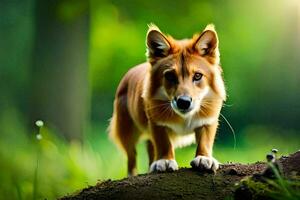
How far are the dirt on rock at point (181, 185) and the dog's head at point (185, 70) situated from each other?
0.24 meters

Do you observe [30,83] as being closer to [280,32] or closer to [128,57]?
[128,57]

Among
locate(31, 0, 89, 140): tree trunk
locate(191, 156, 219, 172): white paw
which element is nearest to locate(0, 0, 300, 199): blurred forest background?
locate(31, 0, 89, 140): tree trunk

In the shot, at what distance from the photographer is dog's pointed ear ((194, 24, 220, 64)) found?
7.23ft

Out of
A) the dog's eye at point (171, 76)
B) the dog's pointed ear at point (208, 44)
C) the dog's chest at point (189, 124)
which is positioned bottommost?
the dog's chest at point (189, 124)

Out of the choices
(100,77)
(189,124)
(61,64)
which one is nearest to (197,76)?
(189,124)

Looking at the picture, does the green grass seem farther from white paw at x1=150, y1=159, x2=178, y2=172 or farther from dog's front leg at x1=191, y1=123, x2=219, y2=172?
white paw at x1=150, y1=159, x2=178, y2=172

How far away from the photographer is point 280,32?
342cm

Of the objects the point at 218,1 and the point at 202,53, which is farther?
the point at 218,1

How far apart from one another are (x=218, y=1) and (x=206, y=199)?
1724 mm

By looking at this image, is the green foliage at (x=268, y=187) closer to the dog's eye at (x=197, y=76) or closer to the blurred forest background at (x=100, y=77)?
the dog's eye at (x=197, y=76)

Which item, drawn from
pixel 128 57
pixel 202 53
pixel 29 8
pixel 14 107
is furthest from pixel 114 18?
pixel 202 53

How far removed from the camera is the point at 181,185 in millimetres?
1882

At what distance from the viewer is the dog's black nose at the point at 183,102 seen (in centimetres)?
209

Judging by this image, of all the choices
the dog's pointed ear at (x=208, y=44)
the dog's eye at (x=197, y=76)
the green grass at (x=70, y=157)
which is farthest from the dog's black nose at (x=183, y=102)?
the green grass at (x=70, y=157)
